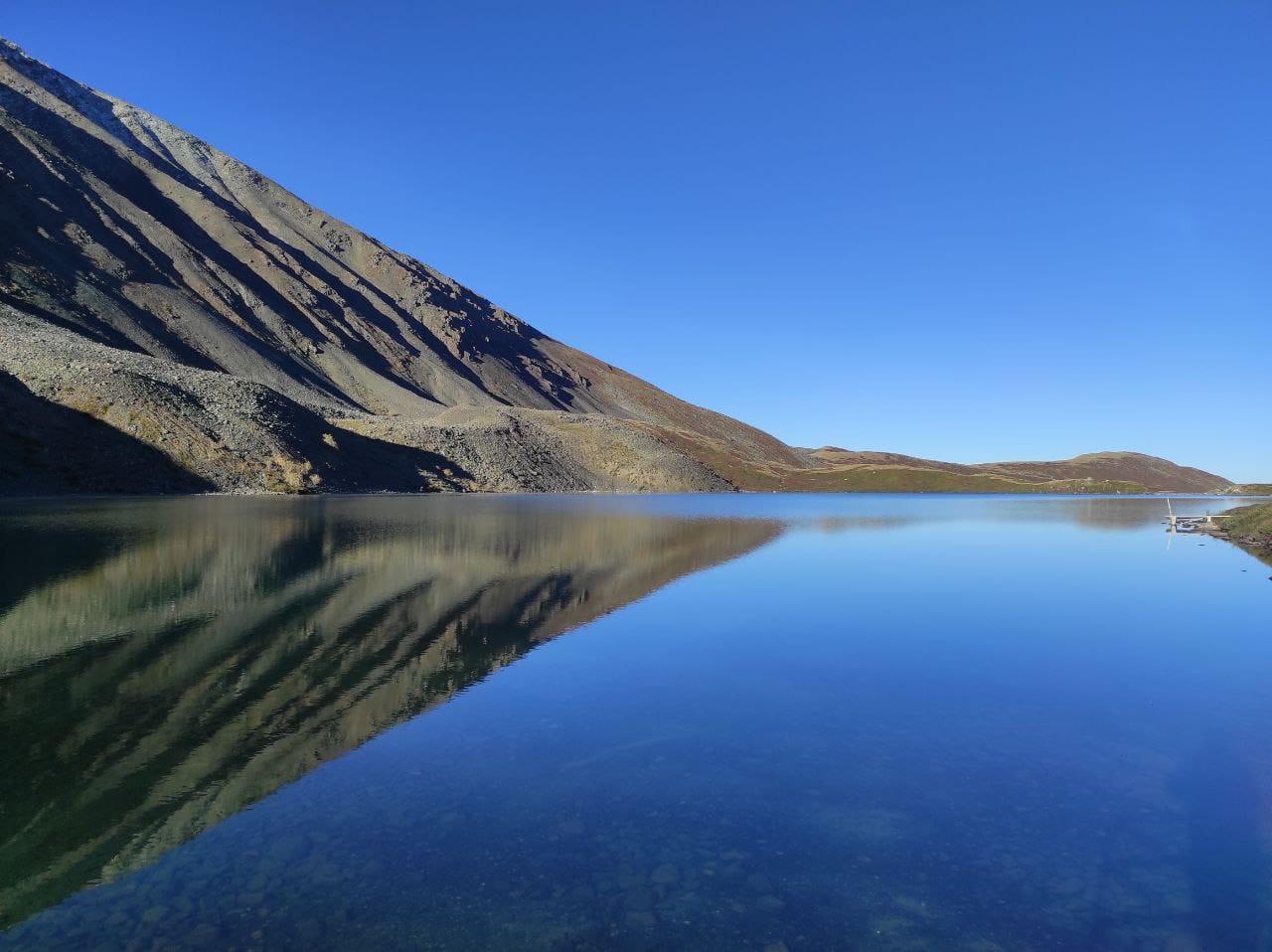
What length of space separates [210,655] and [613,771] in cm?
908

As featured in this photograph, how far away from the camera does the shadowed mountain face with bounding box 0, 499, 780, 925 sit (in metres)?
8.32

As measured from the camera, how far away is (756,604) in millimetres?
23641

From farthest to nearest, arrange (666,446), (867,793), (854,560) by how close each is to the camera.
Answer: (666,446) → (854,560) → (867,793)

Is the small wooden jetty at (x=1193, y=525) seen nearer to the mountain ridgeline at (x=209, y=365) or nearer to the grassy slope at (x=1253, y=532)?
the grassy slope at (x=1253, y=532)

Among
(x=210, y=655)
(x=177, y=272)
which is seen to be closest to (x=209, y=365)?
(x=177, y=272)

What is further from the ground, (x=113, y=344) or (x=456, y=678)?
(x=113, y=344)

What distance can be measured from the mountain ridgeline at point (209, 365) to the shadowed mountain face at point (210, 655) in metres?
43.8

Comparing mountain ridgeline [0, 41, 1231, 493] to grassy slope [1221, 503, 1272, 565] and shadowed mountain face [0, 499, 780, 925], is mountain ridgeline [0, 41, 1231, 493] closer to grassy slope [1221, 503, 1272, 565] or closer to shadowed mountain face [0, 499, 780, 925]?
shadowed mountain face [0, 499, 780, 925]

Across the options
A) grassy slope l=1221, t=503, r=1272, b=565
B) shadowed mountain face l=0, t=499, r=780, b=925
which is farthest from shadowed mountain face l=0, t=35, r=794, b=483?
grassy slope l=1221, t=503, r=1272, b=565

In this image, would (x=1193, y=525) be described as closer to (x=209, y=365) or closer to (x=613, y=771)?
(x=613, y=771)

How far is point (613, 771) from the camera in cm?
999

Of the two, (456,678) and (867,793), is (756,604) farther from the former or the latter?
(867,793)

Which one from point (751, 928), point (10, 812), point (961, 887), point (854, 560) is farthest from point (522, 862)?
point (854, 560)

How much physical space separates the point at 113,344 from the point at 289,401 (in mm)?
23755
